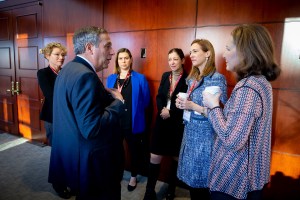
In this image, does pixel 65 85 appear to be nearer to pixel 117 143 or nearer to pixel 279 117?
pixel 117 143

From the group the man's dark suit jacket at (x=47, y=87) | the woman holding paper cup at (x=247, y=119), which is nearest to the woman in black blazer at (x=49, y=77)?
the man's dark suit jacket at (x=47, y=87)

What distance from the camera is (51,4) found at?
3934mm

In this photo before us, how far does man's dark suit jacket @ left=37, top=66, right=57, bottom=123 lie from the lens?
2.54 meters

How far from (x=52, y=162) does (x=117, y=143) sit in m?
0.50

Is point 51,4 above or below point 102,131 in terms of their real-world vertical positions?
above

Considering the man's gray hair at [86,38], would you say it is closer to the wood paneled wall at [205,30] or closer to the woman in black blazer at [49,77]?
the woman in black blazer at [49,77]

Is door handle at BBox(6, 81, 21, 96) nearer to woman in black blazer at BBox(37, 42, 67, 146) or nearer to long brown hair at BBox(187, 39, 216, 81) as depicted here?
woman in black blazer at BBox(37, 42, 67, 146)

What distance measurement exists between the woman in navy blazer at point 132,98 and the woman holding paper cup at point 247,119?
1.66 metres

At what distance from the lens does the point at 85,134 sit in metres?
1.22

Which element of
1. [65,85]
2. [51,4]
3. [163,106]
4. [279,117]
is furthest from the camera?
[51,4]

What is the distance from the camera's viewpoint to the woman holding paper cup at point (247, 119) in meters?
1.04

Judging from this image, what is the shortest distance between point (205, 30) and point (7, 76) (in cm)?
449

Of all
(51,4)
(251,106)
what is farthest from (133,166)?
(51,4)

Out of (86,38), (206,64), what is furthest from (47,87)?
(206,64)
